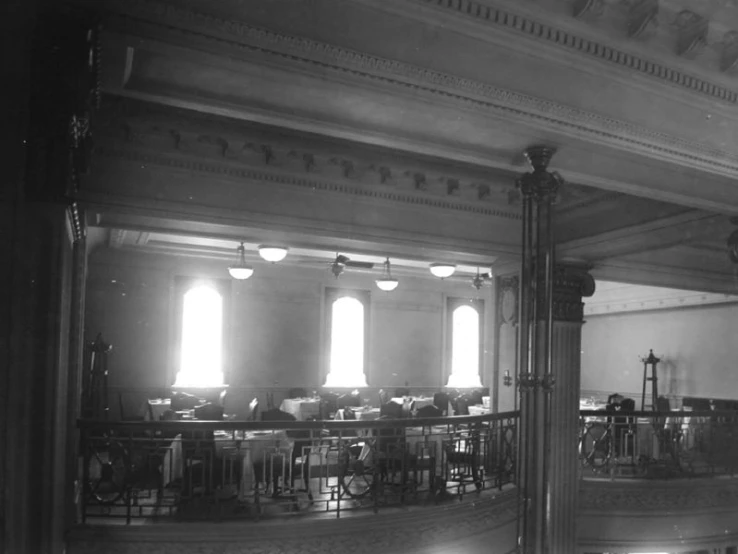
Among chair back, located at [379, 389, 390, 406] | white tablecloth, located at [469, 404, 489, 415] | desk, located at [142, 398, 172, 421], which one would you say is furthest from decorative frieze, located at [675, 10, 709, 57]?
chair back, located at [379, 389, 390, 406]

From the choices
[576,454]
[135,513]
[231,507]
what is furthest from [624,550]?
[135,513]

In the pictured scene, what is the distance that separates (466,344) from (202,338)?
6.78 meters

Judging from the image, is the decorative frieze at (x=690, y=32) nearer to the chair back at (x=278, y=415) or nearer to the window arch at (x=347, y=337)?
the chair back at (x=278, y=415)

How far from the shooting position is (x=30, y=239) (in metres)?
2.88

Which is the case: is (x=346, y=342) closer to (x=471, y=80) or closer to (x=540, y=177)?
(x=540, y=177)

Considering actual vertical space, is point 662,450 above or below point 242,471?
below

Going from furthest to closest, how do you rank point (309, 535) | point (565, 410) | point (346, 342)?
point (346, 342)
point (565, 410)
point (309, 535)

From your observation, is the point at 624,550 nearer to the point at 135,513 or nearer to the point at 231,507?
the point at 231,507

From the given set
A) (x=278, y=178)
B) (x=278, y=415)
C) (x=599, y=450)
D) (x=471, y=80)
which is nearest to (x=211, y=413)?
(x=278, y=415)

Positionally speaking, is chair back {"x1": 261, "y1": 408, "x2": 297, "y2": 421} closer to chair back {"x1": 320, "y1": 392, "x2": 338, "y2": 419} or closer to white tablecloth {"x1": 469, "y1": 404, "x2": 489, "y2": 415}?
chair back {"x1": 320, "y1": 392, "x2": 338, "y2": 419}

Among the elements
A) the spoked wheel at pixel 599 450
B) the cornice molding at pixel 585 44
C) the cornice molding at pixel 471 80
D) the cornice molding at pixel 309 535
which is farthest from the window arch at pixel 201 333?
the cornice molding at pixel 585 44

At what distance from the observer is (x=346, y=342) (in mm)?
15633

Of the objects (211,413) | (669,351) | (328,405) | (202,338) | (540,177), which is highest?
(540,177)

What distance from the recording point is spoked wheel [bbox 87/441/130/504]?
21.2ft
